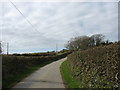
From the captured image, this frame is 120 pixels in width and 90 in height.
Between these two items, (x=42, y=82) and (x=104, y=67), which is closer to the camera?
(x=104, y=67)

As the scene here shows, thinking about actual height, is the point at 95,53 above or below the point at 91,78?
above

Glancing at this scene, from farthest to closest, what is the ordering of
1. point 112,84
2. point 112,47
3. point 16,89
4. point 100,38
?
point 100,38 < point 16,89 < point 112,47 < point 112,84

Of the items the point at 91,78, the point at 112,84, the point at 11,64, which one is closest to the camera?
the point at 112,84

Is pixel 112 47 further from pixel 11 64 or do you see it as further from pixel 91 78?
pixel 11 64

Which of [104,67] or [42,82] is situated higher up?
[104,67]

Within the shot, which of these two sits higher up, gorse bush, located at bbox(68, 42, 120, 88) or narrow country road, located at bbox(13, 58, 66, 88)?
gorse bush, located at bbox(68, 42, 120, 88)

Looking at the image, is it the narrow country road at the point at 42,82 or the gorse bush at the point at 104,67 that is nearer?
the gorse bush at the point at 104,67

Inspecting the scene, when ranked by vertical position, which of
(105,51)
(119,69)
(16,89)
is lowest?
(16,89)

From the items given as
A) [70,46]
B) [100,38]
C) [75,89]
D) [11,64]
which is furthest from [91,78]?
[70,46]

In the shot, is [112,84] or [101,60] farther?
[101,60]

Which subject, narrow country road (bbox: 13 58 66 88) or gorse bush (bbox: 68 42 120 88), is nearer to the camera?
gorse bush (bbox: 68 42 120 88)

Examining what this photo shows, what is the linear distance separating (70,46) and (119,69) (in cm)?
6922

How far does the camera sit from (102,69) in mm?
11094

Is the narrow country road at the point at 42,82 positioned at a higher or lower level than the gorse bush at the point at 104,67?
lower
